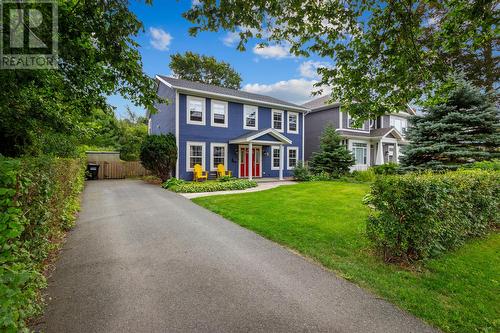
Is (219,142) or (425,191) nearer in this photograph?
(425,191)

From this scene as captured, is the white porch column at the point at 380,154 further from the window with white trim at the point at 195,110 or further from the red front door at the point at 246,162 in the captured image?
the window with white trim at the point at 195,110

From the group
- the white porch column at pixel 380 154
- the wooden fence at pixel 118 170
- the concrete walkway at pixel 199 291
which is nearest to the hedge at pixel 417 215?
the concrete walkway at pixel 199 291

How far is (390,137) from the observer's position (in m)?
23.5

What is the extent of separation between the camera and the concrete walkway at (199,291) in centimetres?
268

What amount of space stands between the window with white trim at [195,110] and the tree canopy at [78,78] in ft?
31.2

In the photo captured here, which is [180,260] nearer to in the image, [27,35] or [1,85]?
[1,85]

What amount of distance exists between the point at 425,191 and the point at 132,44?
5.22 m

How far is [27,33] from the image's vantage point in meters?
3.32

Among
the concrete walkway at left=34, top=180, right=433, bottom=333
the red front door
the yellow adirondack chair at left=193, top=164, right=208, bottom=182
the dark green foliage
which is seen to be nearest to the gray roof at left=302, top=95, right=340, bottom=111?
the red front door

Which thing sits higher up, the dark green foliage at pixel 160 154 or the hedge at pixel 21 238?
the dark green foliage at pixel 160 154

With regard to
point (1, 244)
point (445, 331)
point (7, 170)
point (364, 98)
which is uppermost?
point (364, 98)

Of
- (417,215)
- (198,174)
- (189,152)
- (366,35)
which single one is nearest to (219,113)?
(189,152)

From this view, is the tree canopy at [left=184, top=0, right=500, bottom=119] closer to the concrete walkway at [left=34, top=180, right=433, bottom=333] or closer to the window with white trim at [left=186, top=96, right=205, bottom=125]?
the concrete walkway at [left=34, top=180, right=433, bottom=333]

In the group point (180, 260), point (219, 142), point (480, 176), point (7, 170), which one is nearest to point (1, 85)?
point (7, 170)
